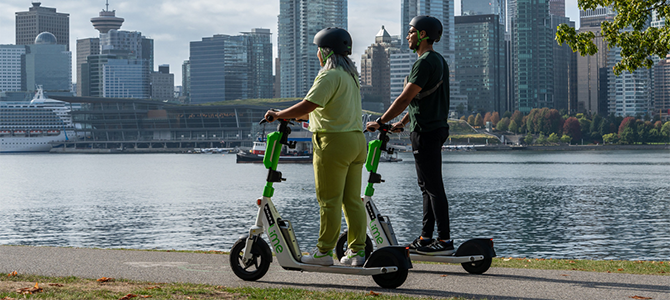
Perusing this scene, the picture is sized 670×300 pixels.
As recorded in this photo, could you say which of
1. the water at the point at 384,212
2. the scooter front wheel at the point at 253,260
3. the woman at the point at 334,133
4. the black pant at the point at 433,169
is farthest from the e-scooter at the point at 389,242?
the water at the point at 384,212

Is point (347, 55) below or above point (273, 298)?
above

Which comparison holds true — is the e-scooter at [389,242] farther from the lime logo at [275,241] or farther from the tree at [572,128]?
the tree at [572,128]

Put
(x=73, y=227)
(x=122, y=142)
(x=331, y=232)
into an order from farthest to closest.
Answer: (x=122, y=142), (x=73, y=227), (x=331, y=232)

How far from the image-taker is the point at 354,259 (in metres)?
6.25

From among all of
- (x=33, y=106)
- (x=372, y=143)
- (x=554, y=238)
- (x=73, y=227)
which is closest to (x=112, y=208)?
(x=73, y=227)

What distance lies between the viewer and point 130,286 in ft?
19.0

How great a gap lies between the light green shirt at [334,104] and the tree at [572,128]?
644ft

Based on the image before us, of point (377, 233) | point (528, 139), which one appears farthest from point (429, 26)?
point (528, 139)

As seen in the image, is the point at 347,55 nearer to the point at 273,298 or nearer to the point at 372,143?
the point at 372,143

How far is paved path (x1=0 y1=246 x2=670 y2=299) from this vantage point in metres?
5.72

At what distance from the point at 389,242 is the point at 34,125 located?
198m

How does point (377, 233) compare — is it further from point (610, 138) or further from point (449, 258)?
point (610, 138)

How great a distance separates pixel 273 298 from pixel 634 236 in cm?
2060

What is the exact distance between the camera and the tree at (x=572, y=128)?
628ft
